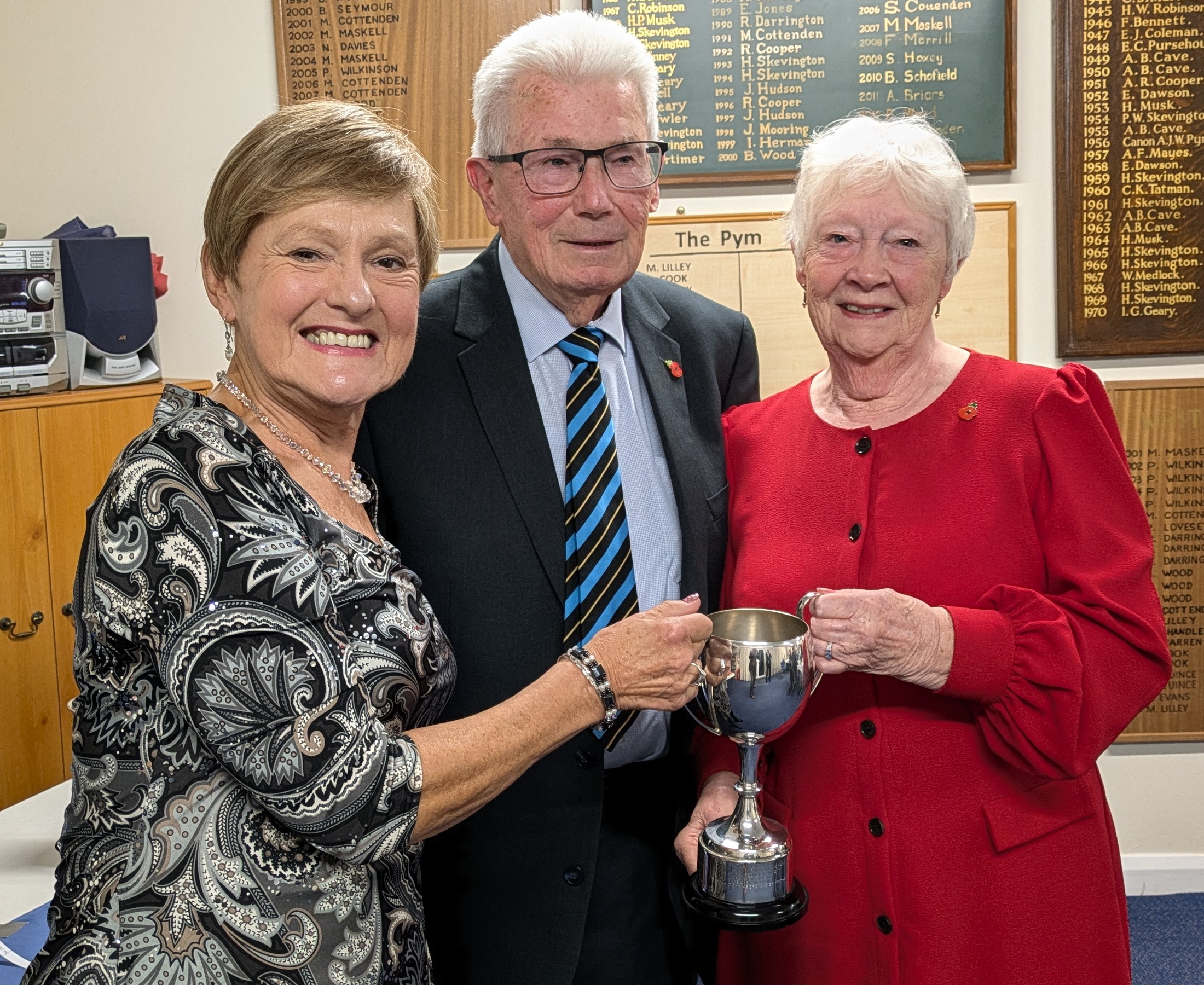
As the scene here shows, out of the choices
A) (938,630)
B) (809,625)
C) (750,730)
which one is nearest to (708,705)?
(750,730)

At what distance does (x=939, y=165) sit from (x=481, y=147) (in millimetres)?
728

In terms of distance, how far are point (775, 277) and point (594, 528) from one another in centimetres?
182

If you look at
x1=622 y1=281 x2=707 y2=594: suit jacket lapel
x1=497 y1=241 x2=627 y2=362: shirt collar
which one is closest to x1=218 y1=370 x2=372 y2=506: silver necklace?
x1=497 y1=241 x2=627 y2=362: shirt collar

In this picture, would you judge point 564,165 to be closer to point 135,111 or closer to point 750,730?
point 750,730

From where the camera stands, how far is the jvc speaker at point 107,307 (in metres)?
3.16

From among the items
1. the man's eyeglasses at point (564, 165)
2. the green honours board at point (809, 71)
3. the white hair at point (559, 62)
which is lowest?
the man's eyeglasses at point (564, 165)

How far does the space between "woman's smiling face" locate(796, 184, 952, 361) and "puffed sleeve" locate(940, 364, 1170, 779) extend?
0.24 metres

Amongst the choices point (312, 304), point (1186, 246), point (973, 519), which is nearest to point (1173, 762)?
point (1186, 246)

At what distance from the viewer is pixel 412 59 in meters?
3.32

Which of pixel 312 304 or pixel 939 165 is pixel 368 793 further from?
pixel 939 165

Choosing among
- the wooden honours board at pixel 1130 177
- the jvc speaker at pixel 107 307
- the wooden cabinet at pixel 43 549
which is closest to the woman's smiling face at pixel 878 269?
the wooden honours board at pixel 1130 177

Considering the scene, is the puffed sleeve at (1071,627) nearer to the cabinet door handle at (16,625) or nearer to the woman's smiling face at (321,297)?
the woman's smiling face at (321,297)

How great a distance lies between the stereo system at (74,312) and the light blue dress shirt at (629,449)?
172cm

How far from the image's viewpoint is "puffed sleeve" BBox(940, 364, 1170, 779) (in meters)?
1.56
